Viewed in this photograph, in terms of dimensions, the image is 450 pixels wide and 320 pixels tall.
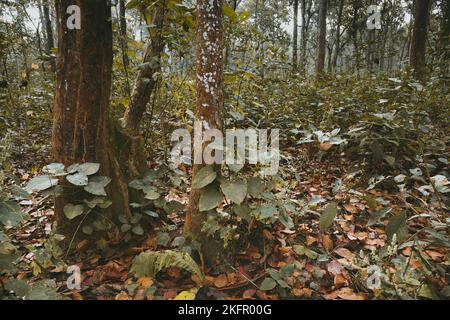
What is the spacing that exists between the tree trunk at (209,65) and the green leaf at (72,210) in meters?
0.86

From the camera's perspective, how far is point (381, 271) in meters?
1.85

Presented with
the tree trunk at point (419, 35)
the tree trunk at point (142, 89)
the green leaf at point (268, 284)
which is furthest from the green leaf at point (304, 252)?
the tree trunk at point (419, 35)

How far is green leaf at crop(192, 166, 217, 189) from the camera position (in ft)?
6.83

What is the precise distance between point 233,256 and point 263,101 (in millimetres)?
3759

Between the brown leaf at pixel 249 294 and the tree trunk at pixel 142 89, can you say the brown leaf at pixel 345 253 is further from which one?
the tree trunk at pixel 142 89

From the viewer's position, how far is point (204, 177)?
212 centimetres

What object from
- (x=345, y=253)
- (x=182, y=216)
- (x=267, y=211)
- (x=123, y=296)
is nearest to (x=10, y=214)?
(x=123, y=296)

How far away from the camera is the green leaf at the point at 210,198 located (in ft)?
6.79

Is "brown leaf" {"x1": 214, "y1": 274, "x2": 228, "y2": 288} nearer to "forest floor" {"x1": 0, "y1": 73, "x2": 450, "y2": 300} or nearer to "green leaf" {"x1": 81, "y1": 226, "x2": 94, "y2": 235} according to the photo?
"forest floor" {"x1": 0, "y1": 73, "x2": 450, "y2": 300}

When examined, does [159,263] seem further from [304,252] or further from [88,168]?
[304,252]

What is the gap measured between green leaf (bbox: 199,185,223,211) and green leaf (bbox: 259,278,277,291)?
0.58 m

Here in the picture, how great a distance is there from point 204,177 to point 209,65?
761 millimetres
